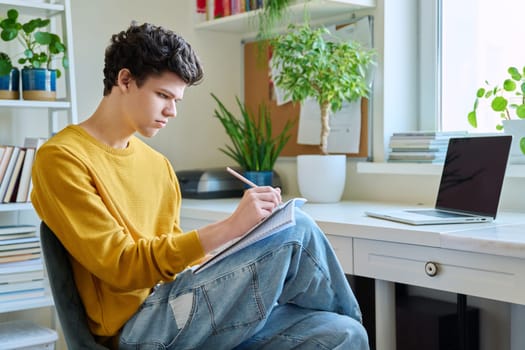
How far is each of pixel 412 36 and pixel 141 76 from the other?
4.57 ft

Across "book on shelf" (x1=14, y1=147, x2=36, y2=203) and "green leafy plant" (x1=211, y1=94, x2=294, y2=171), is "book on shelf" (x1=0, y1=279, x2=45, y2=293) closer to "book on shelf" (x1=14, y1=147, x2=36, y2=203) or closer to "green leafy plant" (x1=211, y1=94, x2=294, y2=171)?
"book on shelf" (x1=14, y1=147, x2=36, y2=203)

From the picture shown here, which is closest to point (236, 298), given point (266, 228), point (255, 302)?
point (255, 302)

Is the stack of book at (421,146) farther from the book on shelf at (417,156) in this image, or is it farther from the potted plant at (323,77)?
the potted plant at (323,77)

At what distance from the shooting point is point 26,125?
2.54 metres

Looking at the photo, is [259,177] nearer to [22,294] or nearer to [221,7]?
[221,7]

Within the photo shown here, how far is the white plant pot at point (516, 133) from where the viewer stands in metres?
2.09

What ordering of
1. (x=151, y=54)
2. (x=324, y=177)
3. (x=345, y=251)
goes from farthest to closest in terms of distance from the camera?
1. (x=324, y=177)
2. (x=345, y=251)
3. (x=151, y=54)

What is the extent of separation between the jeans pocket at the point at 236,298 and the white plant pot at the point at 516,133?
3.60 ft

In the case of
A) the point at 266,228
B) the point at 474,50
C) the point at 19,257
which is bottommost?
the point at 19,257

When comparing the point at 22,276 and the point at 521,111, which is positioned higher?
the point at 521,111

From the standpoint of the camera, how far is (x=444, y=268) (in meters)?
1.69

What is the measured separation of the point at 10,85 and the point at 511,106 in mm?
1541

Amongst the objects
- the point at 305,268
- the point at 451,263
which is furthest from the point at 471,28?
the point at 305,268

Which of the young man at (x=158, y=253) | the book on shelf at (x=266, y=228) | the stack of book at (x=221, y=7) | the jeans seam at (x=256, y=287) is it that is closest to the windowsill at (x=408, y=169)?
the stack of book at (x=221, y=7)
